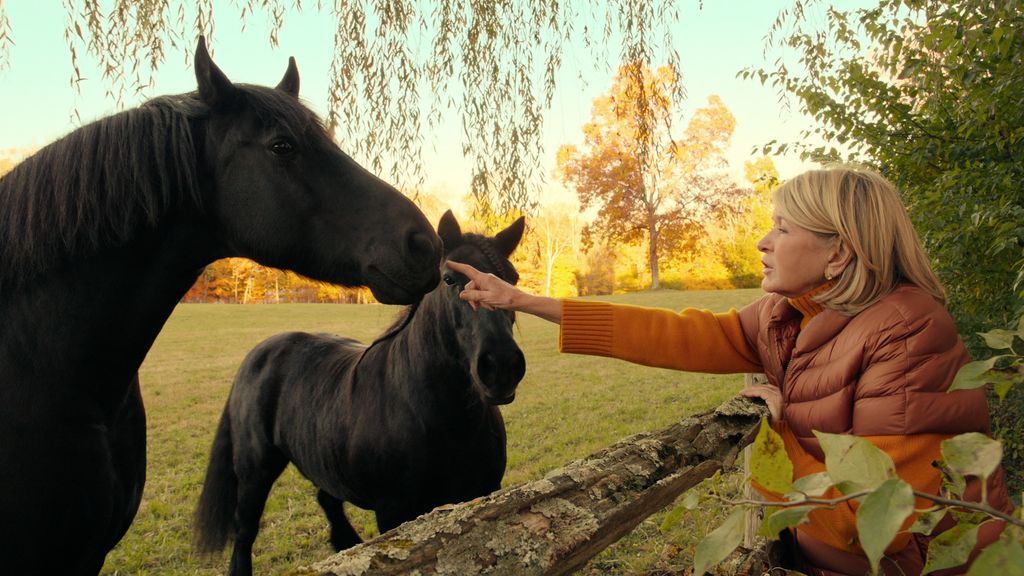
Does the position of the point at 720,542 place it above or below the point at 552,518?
above

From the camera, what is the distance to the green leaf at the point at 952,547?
61cm

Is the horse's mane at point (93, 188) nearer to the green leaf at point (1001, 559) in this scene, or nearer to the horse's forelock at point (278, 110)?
the horse's forelock at point (278, 110)

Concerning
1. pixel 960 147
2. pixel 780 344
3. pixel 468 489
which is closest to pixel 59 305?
pixel 468 489

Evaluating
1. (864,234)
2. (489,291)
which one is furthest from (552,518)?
(489,291)

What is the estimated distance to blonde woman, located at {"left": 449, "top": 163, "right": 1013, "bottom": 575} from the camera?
150 centimetres

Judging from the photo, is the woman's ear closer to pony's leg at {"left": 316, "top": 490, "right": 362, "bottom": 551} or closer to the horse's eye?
the horse's eye

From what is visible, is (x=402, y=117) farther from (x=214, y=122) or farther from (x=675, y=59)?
(x=675, y=59)

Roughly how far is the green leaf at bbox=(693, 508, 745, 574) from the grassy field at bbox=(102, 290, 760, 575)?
22.4 inches

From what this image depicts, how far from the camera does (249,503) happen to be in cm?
456

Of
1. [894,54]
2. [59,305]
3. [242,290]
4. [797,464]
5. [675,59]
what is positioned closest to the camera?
[797,464]

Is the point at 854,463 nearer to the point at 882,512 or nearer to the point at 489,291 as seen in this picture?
the point at 882,512

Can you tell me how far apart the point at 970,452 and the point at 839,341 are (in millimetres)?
1195

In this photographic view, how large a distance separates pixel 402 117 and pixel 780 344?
2.19 m

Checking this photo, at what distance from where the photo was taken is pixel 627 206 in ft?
74.5
